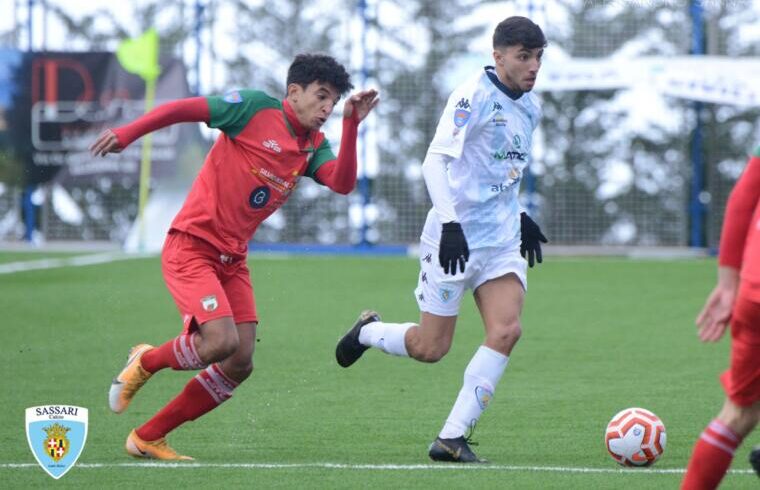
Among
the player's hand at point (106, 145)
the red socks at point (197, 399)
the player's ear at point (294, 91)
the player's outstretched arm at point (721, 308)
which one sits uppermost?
the player's ear at point (294, 91)

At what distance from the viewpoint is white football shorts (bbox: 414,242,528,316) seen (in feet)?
23.9

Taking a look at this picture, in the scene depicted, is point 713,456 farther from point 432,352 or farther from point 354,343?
point 354,343

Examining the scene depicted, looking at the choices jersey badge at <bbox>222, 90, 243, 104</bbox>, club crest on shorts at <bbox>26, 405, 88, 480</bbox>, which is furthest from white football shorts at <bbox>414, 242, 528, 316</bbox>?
club crest on shorts at <bbox>26, 405, 88, 480</bbox>

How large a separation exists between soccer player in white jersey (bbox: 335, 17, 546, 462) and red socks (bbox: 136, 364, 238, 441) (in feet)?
3.43

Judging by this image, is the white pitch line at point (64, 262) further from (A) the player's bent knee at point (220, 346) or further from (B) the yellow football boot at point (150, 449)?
(A) the player's bent knee at point (220, 346)

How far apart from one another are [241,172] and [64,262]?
13.5 metres

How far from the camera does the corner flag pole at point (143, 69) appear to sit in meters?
21.8

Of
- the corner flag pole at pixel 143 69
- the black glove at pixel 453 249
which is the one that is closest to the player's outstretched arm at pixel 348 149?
the black glove at pixel 453 249

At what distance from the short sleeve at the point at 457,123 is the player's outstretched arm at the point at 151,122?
111cm

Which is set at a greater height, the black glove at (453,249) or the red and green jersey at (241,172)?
the red and green jersey at (241,172)

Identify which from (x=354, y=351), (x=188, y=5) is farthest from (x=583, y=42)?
(x=354, y=351)

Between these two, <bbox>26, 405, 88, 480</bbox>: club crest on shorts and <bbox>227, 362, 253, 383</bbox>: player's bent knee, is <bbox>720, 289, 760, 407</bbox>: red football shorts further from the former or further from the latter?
<bbox>227, 362, 253, 383</bbox>: player's bent knee

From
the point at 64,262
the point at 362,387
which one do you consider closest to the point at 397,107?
the point at 64,262

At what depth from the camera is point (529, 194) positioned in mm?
21484
